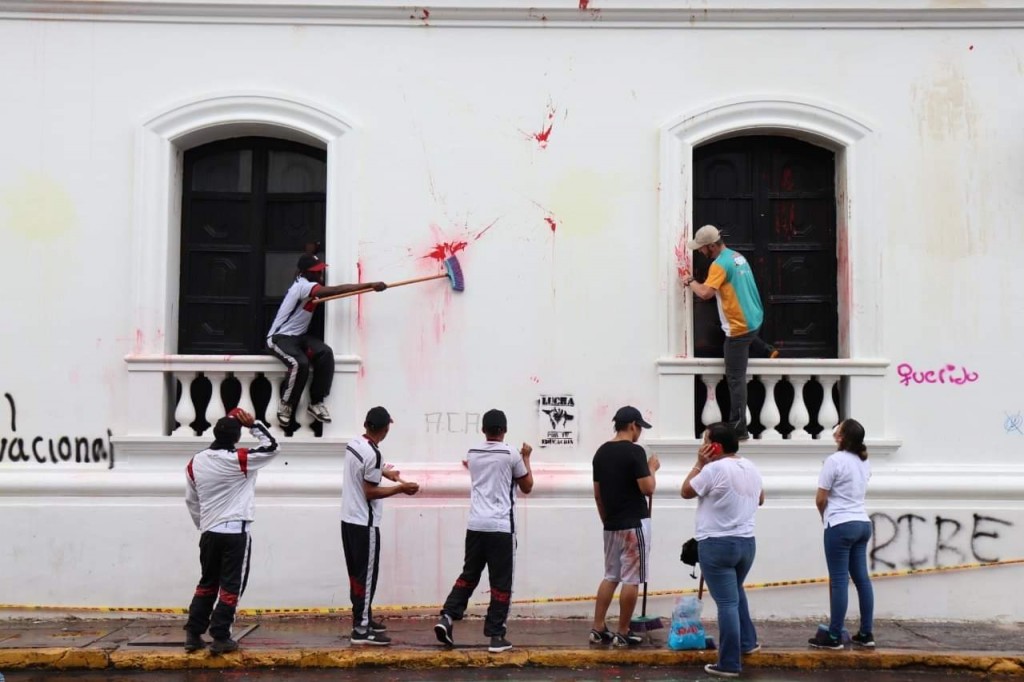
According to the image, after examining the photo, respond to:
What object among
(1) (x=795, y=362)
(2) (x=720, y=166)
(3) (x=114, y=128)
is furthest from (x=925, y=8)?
(3) (x=114, y=128)

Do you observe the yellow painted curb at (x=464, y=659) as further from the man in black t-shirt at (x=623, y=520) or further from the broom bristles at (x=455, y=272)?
the broom bristles at (x=455, y=272)

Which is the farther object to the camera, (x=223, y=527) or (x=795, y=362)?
(x=795, y=362)

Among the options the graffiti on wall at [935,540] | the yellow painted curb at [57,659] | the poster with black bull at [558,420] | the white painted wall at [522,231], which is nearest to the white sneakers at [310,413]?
the white painted wall at [522,231]

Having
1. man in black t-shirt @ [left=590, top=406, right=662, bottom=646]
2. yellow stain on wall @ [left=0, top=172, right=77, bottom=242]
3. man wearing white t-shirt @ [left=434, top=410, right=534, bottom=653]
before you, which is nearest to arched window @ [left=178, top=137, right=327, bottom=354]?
yellow stain on wall @ [left=0, top=172, right=77, bottom=242]

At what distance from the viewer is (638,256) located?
397 inches

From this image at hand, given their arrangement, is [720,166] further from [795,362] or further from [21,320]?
[21,320]

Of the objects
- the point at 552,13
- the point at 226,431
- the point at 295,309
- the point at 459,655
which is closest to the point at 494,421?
the point at 459,655

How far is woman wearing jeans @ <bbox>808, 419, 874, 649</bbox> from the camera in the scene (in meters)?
8.53

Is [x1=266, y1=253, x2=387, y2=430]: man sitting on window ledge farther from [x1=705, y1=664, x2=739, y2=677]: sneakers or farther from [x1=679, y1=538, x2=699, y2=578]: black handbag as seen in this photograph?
[x1=705, y1=664, x2=739, y2=677]: sneakers

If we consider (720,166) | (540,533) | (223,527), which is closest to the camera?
(223,527)

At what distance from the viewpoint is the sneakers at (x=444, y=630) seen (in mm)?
8500

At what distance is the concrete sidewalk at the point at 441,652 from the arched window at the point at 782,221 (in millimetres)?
2722

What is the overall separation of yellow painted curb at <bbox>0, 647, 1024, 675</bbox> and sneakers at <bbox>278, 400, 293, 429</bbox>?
2099 mm

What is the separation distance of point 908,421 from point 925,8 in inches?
139
